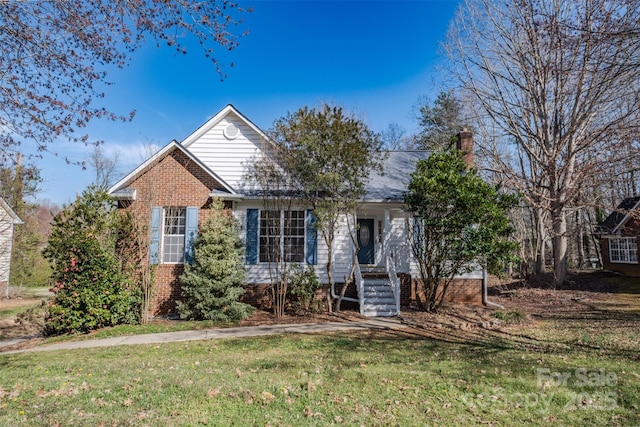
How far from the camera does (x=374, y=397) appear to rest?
15.6ft

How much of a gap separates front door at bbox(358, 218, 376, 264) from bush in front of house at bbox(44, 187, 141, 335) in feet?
25.5

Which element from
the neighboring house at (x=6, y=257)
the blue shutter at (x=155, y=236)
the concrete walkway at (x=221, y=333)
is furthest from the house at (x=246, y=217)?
the neighboring house at (x=6, y=257)

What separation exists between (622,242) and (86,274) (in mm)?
26435

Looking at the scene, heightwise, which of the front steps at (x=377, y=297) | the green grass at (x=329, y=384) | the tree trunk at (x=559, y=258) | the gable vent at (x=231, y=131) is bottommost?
the green grass at (x=329, y=384)

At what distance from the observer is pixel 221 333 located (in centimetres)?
889

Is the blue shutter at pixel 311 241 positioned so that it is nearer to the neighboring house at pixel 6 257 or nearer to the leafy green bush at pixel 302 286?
the leafy green bush at pixel 302 286

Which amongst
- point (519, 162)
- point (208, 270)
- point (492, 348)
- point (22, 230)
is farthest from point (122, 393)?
point (519, 162)

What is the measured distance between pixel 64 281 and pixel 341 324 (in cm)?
731

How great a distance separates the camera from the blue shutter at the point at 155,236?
11.0m

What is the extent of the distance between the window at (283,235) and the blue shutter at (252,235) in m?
0.19

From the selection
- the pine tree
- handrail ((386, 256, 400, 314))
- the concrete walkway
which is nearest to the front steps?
handrail ((386, 256, 400, 314))

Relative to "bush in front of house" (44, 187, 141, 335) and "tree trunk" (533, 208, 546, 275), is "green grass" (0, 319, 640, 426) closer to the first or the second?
"bush in front of house" (44, 187, 141, 335)

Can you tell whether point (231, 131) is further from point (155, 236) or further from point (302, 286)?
point (302, 286)

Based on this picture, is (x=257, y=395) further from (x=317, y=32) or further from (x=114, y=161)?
(x=114, y=161)
